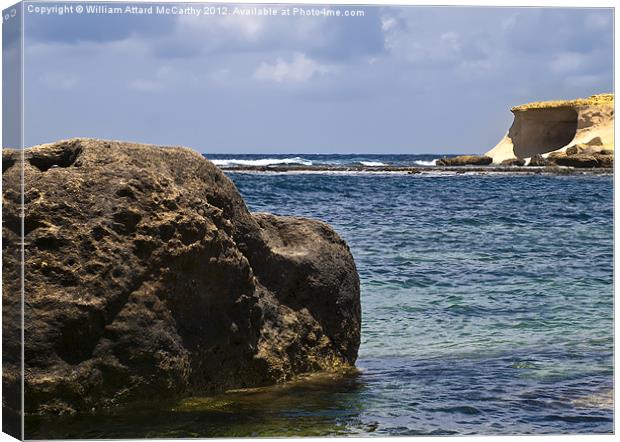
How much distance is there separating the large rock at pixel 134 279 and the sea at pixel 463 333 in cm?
18

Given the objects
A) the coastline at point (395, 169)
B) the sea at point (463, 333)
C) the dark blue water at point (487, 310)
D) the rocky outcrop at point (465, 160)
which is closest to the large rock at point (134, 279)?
the sea at point (463, 333)

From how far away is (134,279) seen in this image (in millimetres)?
5191

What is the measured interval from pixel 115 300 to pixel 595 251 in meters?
3.26

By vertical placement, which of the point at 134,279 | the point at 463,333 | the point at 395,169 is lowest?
the point at 463,333

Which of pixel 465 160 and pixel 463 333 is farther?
pixel 465 160

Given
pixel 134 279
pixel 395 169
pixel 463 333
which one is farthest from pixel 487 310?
pixel 395 169

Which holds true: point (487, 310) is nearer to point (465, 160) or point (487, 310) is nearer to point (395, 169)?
point (465, 160)

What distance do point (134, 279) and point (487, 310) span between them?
298 cm

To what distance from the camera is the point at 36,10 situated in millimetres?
5152

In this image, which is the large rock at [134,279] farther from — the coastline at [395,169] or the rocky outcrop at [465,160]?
the coastline at [395,169]

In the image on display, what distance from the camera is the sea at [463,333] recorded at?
211 inches

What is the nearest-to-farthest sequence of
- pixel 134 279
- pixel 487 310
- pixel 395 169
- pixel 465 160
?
1. pixel 134 279
2. pixel 487 310
3. pixel 465 160
4. pixel 395 169

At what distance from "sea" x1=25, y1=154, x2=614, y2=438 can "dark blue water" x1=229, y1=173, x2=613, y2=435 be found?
12 mm

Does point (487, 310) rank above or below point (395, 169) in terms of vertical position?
below
